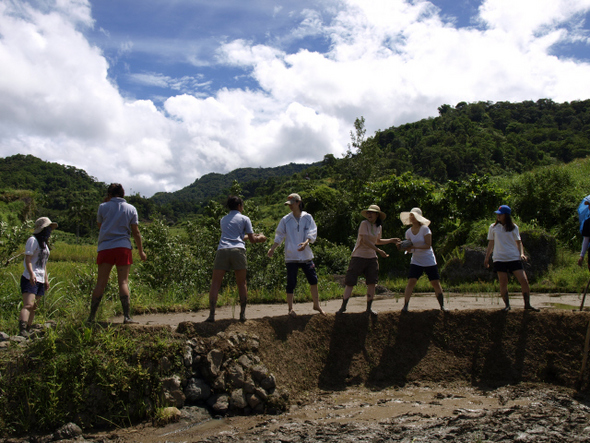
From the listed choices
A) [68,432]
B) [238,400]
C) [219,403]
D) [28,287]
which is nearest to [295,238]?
[238,400]

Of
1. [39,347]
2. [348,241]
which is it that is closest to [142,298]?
[39,347]

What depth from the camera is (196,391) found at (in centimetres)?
554

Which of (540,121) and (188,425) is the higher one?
(540,121)

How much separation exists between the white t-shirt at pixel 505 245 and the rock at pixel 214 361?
4159mm

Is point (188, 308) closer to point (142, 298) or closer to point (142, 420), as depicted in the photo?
point (142, 298)

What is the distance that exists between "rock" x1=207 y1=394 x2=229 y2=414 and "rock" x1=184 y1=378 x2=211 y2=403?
0.09 m

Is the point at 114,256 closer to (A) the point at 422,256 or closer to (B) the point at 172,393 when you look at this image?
(B) the point at 172,393

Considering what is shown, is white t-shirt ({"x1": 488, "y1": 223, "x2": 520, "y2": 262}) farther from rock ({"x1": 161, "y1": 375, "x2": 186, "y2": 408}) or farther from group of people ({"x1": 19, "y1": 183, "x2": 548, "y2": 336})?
rock ({"x1": 161, "y1": 375, "x2": 186, "y2": 408})

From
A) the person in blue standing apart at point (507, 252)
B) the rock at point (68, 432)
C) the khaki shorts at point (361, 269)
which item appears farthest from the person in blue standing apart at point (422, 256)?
the rock at point (68, 432)

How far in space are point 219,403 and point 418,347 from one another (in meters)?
2.99

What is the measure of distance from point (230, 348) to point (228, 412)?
2.49 feet

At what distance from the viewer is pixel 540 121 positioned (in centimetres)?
6819

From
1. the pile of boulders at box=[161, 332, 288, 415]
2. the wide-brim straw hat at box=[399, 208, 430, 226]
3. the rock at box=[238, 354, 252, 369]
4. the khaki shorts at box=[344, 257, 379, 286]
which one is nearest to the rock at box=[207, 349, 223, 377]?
the pile of boulders at box=[161, 332, 288, 415]

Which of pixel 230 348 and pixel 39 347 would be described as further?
pixel 230 348
